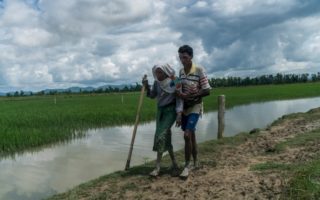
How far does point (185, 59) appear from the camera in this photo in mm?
5484

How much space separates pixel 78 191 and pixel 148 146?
5694mm

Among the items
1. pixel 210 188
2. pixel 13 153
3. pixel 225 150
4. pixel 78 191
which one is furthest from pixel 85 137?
pixel 210 188

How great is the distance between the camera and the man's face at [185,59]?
545cm

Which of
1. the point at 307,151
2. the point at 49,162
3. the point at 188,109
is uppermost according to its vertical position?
the point at 188,109

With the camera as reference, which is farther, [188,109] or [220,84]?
[220,84]

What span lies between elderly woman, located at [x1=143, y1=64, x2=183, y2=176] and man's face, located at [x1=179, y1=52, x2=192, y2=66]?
32cm

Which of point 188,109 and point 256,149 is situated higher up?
point 188,109

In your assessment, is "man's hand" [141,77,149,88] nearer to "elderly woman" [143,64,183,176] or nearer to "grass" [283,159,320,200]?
"elderly woman" [143,64,183,176]

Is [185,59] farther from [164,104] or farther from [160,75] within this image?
[164,104]

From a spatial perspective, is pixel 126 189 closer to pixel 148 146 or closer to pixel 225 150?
pixel 225 150

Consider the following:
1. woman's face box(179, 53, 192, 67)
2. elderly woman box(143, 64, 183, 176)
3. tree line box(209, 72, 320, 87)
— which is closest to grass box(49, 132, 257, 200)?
elderly woman box(143, 64, 183, 176)

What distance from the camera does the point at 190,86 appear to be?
5.61 metres

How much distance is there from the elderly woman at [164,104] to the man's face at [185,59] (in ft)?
1.04

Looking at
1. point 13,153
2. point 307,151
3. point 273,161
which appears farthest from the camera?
point 13,153
